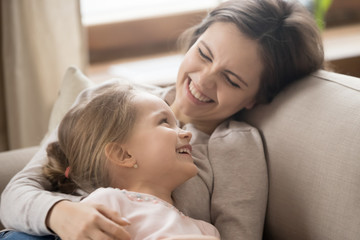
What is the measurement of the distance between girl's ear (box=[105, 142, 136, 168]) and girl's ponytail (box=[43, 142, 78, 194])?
18 cm

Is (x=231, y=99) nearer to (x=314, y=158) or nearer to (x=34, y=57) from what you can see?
(x=314, y=158)

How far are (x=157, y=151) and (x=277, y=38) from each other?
1.89 feet

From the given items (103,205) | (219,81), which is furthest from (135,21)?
(103,205)

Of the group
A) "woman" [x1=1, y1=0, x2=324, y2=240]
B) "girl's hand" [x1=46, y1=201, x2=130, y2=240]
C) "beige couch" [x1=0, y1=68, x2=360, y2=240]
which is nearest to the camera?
"girl's hand" [x1=46, y1=201, x2=130, y2=240]

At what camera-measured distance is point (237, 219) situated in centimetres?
155

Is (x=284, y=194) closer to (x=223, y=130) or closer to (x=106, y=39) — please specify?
(x=223, y=130)

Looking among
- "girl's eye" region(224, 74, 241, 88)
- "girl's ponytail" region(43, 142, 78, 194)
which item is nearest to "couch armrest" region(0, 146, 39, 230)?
"girl's ponytail" region(43, 142, 78, 194)

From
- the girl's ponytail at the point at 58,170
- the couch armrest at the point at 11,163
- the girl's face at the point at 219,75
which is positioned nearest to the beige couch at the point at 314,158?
the girl's face at the point at 219,75

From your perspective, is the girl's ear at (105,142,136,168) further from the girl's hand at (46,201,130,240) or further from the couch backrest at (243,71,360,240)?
the couch backrest at (243,71,360,240)

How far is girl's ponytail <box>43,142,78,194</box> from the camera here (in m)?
1.59

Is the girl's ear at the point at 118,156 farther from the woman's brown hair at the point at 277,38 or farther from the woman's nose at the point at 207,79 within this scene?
the woman's brown hair at the point at 277,38

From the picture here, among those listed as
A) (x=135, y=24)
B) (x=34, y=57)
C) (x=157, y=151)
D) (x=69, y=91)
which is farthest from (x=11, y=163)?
(x=135, y=24)

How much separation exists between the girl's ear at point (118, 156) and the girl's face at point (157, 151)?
1cm

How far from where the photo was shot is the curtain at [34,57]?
266 cm
